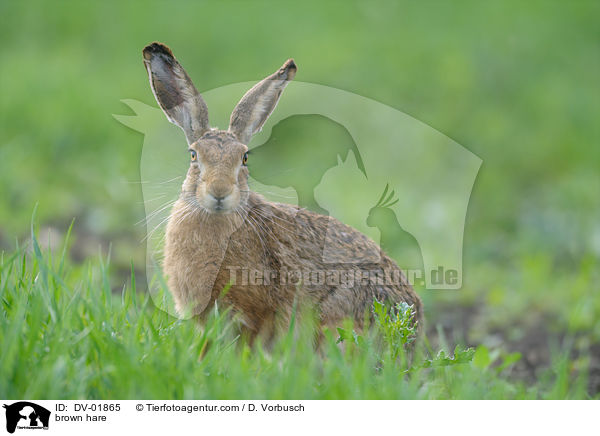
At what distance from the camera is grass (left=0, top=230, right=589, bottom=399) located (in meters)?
2.62

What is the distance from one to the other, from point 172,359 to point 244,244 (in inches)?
35.4

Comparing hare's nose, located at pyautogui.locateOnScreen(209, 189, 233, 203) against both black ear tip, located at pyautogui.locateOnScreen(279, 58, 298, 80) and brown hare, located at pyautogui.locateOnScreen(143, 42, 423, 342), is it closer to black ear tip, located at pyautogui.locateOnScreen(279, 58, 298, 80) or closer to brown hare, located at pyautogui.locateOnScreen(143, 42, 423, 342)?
brown hare, located at pyautogui.locateOnScreen(143, 42, 423, 342)

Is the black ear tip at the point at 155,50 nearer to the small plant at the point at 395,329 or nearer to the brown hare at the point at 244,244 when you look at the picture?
the brown hare at the point at 244,244

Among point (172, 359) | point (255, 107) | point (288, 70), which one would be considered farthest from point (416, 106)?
point (172, 359)

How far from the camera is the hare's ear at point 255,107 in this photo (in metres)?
3.41

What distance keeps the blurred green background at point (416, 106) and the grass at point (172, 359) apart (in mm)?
1789

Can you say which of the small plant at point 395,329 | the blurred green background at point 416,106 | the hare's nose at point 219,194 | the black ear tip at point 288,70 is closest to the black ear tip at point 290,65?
the black ear tip at point 288,70

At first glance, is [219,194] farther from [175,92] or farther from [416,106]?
[416,106]

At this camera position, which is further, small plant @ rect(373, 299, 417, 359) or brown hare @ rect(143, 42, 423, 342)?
brown hare @ rect(143, 42, 423, 342)

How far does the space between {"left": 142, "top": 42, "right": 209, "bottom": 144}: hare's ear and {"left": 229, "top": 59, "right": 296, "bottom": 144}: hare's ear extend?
157mm

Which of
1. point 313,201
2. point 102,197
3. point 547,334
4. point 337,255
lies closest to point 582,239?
point 547,334

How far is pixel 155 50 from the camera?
320 centimetres

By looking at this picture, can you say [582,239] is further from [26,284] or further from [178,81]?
[26,284]
